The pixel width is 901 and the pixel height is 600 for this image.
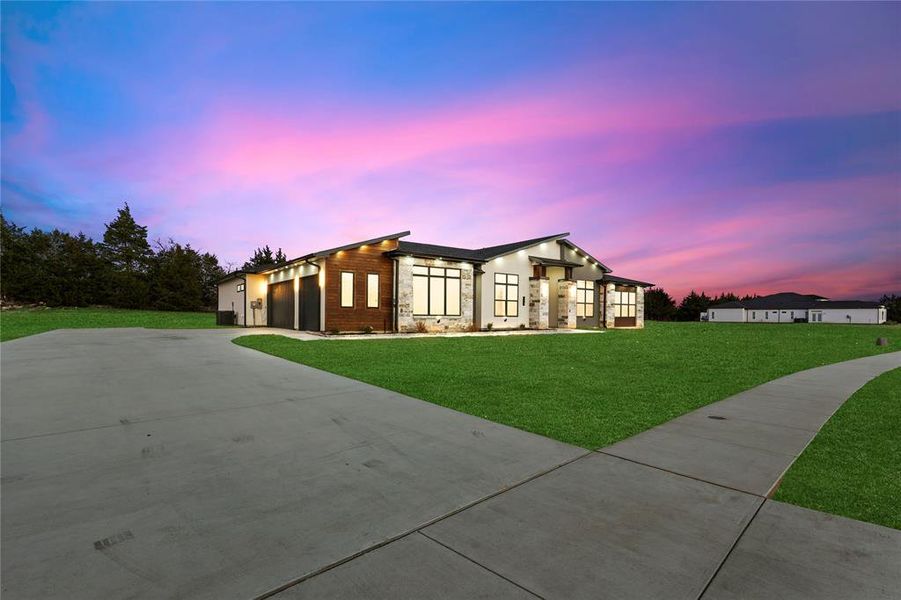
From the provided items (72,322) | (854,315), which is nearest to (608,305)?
(72,322)

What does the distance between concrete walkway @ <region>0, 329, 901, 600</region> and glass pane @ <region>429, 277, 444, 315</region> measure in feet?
49.9

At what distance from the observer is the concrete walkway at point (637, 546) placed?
1771mm

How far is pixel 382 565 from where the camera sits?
192 cm

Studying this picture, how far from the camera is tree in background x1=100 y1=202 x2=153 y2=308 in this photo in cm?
4144

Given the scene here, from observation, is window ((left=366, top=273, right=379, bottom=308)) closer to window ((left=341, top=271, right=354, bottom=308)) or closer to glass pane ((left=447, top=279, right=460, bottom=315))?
window ((left=341, top=271, right=354, bottom=308))

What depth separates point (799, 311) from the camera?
61.6 metres

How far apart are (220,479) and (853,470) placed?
533 centimetres

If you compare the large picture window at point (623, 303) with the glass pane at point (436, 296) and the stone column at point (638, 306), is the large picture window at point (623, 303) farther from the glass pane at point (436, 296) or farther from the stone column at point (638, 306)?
the glass pane at point (436, 296)

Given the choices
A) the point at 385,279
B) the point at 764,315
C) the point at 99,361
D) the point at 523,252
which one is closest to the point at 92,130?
the point at 385,279

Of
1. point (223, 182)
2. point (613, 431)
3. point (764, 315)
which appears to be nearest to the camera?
point (613, 431)

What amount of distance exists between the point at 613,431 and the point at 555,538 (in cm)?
239

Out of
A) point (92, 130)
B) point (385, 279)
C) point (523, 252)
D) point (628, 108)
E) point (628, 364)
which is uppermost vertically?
point (92, 130)

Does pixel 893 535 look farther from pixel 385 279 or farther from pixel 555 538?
pixel 385 279

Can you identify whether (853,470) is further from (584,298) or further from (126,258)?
(126,258)
